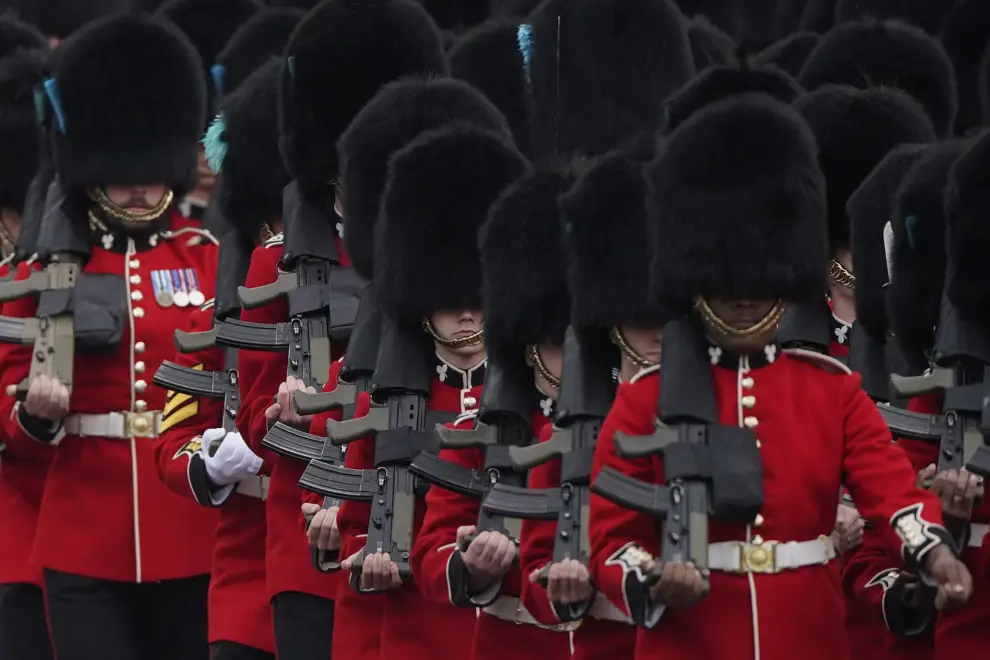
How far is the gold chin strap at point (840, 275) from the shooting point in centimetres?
694

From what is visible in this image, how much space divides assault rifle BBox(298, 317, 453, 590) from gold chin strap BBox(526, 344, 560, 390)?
0.48 meters

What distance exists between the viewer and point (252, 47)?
943 cm

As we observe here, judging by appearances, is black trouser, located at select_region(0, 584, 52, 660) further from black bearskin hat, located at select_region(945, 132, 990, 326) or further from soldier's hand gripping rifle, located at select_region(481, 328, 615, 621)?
black bearskin hat, located at select_region(945, 132, 990, 326)

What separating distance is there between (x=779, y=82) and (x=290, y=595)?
2.07 meters

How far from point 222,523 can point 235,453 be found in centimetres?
39

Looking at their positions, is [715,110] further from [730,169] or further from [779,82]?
[779,82]

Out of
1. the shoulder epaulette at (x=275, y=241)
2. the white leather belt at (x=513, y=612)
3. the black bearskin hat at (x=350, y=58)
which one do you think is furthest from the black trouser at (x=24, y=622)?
the white leather belt at (x=513, y=612)

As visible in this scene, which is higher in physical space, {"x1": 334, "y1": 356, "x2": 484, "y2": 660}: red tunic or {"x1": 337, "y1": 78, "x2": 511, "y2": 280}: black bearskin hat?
{"x1": 337, "y1": 78, "x2": 511, "y2": 280}: black bearskin hat

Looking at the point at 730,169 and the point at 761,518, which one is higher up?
the point at 730,169

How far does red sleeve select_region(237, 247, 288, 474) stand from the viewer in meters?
7.44

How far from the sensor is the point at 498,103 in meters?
8.28

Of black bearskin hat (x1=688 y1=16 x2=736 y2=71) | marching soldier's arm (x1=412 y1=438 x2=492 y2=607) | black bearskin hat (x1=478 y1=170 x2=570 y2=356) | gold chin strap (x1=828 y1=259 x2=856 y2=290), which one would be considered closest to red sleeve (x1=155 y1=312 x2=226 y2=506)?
marching soldier's arm (x1=412 y1=438 x2=492 y2=607)

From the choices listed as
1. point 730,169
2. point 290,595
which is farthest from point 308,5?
point 730,169

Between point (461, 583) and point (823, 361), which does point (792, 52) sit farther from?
point (823, 361)
